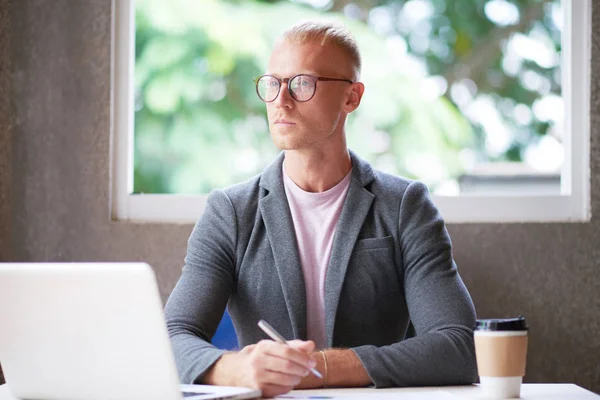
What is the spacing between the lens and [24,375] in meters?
1.33

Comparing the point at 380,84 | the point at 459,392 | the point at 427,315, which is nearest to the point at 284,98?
the point at 427,315

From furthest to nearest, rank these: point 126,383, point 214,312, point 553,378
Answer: point 553,378 < point 214,312 < point 126,383

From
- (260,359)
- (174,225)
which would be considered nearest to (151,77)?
(174,225)

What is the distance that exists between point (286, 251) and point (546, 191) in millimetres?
1236

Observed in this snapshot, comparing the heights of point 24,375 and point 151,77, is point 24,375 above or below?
below

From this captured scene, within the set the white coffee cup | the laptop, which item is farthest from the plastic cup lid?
the laptop

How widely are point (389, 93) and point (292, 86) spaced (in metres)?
1.16

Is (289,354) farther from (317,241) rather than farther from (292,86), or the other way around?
(292,86)

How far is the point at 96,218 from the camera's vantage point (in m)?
2.75

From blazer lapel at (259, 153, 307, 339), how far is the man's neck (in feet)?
0.16

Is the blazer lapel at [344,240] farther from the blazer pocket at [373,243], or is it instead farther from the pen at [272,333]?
the pen at [272,333]

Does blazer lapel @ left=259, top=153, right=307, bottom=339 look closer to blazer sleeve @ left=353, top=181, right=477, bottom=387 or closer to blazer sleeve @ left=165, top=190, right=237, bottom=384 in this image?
blazer sleeve @ left=165, top=190, right=237, bottom=384

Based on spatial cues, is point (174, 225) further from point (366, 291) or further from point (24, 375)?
point (24, 375)

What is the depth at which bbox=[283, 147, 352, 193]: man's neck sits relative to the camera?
2164 mm
